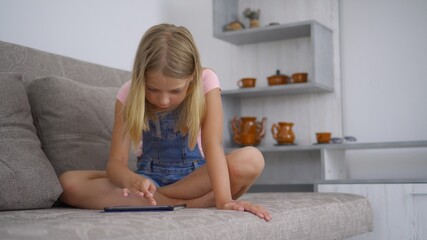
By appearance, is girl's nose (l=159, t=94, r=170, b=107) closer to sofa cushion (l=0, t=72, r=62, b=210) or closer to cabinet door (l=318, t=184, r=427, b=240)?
sofa cushion (l=0, t=72, r=62, b=210)

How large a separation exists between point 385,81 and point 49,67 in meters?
1.92

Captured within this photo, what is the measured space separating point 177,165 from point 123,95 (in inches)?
11.3

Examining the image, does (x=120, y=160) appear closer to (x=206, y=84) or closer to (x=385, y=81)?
(x=206, y=84)

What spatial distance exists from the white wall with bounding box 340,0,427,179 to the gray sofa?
3.42ft

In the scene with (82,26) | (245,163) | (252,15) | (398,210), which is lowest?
(398,210)

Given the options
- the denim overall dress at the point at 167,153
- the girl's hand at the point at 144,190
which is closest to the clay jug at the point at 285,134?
the denim overall dress at the point at 167,153

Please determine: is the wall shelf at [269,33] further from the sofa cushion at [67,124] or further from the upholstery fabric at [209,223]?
the sofa cushion at [67,124]

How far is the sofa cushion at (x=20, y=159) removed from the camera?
194cm

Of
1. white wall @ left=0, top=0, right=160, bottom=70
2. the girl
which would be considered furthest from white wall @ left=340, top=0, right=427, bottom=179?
the girl

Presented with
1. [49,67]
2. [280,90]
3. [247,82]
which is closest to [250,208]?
[49,67]

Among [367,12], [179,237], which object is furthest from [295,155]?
[179,237]

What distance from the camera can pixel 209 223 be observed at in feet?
4.98

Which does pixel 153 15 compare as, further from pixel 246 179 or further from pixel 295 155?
pixel 246 179

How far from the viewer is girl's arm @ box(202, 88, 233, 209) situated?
6.04ft
